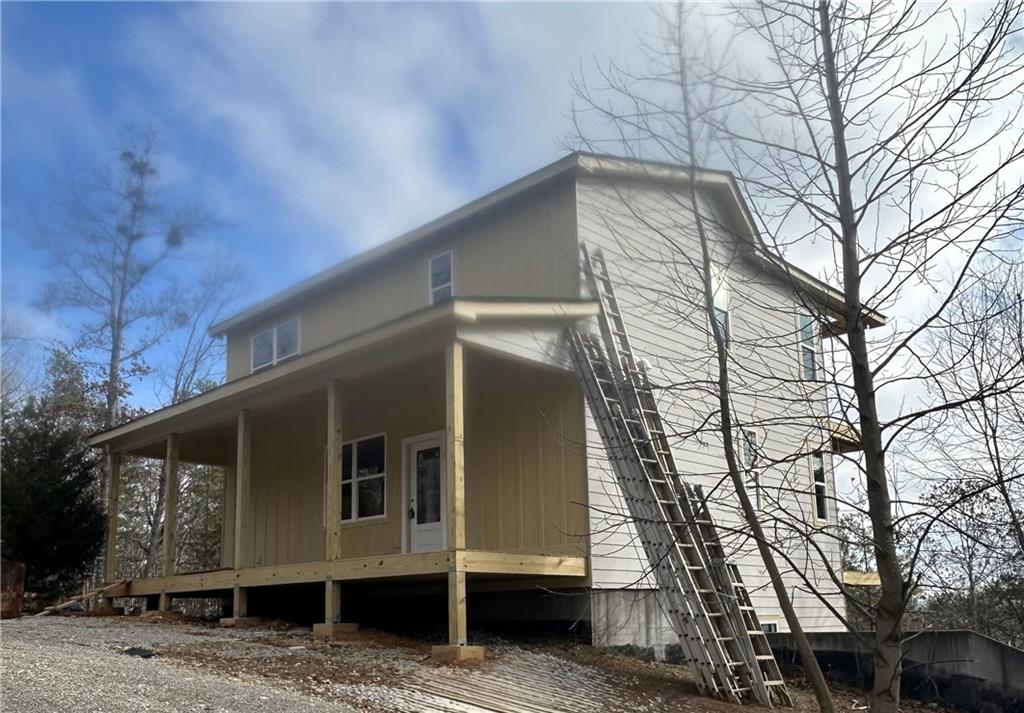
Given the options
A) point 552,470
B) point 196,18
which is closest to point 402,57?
point 196,18

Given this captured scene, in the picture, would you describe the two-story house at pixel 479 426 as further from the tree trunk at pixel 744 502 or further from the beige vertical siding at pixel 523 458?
the tree trunk at pixel 744 502

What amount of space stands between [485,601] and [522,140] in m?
6.62

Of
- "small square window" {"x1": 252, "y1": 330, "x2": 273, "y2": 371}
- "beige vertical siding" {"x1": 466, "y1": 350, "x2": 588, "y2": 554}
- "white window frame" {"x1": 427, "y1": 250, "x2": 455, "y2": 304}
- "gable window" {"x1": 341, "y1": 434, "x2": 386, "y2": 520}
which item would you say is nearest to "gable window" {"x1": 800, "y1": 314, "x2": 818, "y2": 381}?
"beige vertical siding" {"x1": 466, "y1": 350, "x2": 588, "y2": 554}

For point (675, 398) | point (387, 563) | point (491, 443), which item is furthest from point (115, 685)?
point (675, 398)

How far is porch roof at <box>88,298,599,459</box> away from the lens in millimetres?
10141

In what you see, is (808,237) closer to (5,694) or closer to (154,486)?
(5,694)

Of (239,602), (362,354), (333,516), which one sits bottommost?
(239,602)

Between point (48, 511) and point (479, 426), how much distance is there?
1077 cm

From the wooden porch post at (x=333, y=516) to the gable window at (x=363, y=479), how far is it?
2.68m

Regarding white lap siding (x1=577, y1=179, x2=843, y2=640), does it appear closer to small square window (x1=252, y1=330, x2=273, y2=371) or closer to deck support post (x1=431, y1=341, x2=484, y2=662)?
deck support post (x1=431, y1=341, x2=484, y2=662)

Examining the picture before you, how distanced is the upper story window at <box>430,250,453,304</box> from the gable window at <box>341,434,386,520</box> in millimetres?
2392

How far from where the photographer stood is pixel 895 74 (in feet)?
18.7

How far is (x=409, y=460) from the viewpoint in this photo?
45.7ft

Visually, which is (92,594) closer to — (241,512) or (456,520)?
(241,512)
